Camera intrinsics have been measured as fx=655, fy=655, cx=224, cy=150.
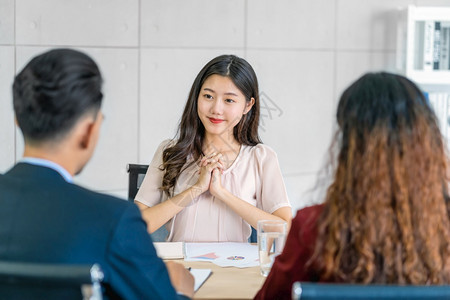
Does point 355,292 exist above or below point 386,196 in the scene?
below

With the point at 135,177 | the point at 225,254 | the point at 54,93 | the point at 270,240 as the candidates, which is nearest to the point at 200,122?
the point at 135,177

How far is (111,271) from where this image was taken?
1.45 m

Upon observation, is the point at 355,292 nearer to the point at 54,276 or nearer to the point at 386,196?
the point at 386,196

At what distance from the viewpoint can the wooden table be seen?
5.80 ft

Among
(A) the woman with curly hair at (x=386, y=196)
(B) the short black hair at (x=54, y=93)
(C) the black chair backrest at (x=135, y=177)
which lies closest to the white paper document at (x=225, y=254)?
(C) the black chair backrest at (x=135, y=177)

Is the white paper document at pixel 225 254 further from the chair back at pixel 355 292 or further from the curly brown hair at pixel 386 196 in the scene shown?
the chair back at pixel 355 292

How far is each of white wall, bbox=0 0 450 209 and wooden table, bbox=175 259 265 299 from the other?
2218 mm

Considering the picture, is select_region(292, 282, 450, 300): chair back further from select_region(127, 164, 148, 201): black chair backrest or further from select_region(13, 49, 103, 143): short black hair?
select_region(127, 164, 148, 201): black chair backrest

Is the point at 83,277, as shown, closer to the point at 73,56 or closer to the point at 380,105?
the point at 73,56

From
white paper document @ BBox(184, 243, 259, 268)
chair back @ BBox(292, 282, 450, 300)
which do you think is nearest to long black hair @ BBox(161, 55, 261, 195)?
white paper document @ BBox(184, 243, 259, 268)

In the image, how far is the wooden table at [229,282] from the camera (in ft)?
5.80

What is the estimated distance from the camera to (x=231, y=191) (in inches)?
108

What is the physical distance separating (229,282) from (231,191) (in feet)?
2.90

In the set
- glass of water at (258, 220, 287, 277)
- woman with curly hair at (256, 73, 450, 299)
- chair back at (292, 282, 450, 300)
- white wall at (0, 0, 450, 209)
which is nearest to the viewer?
chair back at (292, 282, 450, 300)
